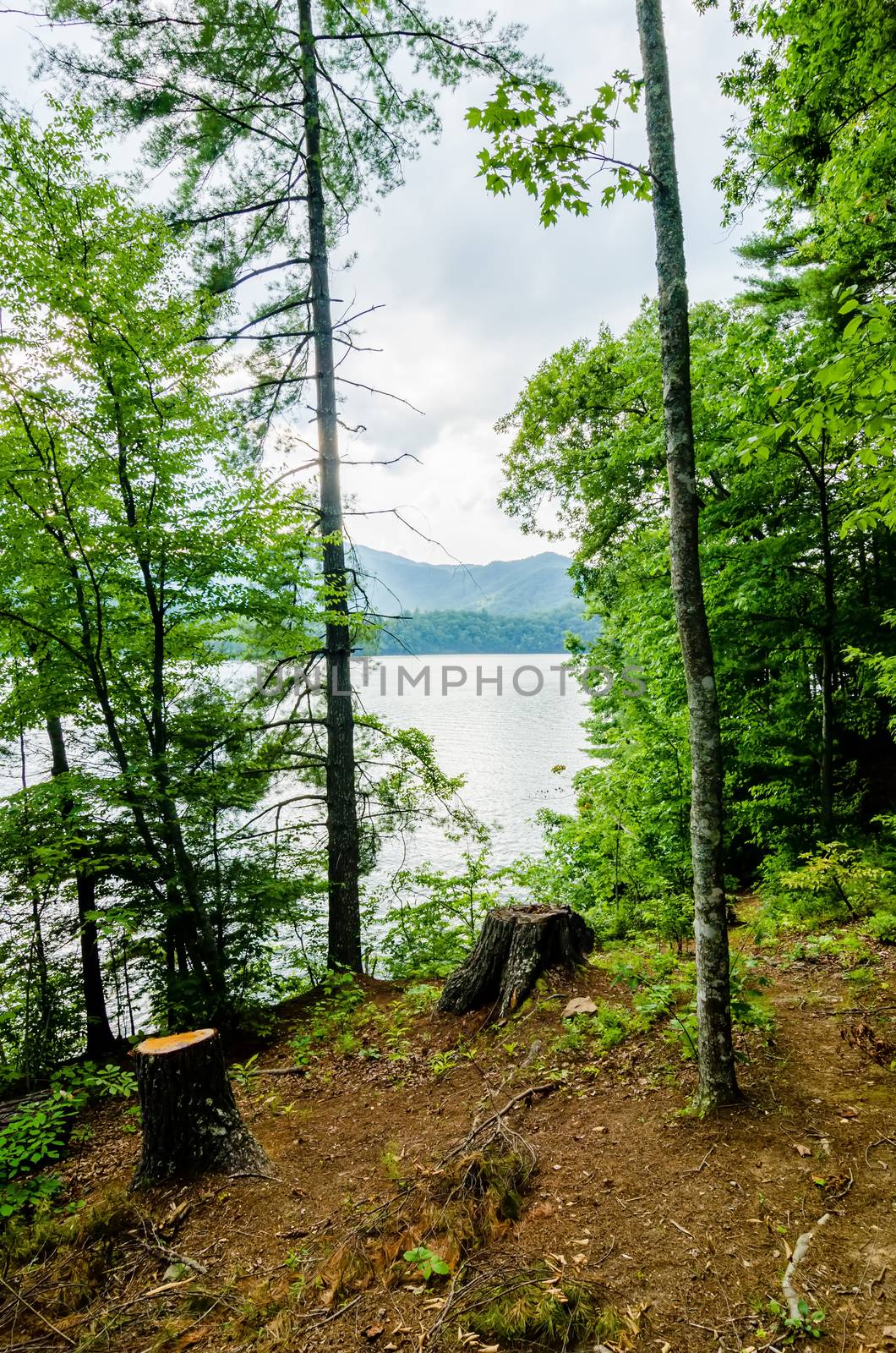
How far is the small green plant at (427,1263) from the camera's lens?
253cm

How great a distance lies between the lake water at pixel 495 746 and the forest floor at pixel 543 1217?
4977mm

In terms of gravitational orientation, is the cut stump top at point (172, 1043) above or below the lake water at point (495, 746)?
above

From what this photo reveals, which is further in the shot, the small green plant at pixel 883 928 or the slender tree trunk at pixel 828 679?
the slender tree trunk at pixel 828 679

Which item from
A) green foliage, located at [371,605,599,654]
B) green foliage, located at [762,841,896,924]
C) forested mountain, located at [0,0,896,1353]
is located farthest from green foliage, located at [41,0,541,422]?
green foliage, located at [371,605,599,654]

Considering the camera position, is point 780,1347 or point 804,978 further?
point 804,978

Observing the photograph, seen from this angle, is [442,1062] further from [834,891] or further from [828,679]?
[828,679]

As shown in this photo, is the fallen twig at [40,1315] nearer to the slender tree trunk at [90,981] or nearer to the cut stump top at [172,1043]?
the cut stump top at [172,1043]

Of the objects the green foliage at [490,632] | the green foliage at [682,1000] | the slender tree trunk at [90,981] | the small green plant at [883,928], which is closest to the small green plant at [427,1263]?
the green foliage at [682,1000]

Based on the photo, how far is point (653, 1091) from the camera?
3629 mm

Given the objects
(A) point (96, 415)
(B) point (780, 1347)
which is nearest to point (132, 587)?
(A) point (96, 415)

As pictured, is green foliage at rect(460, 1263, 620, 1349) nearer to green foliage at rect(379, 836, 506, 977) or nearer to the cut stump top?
the cut stump top

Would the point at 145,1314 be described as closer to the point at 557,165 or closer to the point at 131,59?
the point at 557,165

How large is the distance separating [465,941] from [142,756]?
610 cm

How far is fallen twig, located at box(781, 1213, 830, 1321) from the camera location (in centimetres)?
213
